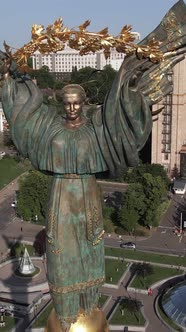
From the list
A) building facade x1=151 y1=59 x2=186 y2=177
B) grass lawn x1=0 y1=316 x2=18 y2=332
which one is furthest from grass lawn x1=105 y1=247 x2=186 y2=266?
building facade x1=151 y1=59 x2=186 y2=177

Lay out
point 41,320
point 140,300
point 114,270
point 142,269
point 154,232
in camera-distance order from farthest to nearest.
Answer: point 154,232 < point 114,270 < point 142,269 < point 140,300 < point 41,320

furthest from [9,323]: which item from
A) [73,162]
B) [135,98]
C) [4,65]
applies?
[135,98]

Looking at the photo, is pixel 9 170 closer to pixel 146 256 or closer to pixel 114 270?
pixel 146 256

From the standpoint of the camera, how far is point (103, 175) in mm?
13102

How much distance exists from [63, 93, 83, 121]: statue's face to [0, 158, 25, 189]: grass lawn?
66153 millimetres

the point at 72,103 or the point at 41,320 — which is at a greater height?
the point at 72,103

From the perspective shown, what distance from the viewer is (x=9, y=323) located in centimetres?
3847

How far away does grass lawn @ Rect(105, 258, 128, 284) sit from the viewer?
45.7m

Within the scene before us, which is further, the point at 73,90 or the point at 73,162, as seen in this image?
the point at 73,162

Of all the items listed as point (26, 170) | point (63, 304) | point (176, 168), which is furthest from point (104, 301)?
point (26, 170)

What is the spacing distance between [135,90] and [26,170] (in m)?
75.8

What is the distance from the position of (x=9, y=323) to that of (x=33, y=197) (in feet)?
76.5

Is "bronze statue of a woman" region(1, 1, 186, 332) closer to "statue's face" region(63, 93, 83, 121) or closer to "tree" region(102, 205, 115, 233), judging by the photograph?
"statue's face" region(63, 93, 83, 121)

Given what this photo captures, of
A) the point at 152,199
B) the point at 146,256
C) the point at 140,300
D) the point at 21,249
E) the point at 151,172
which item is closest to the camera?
the point at 140,300
